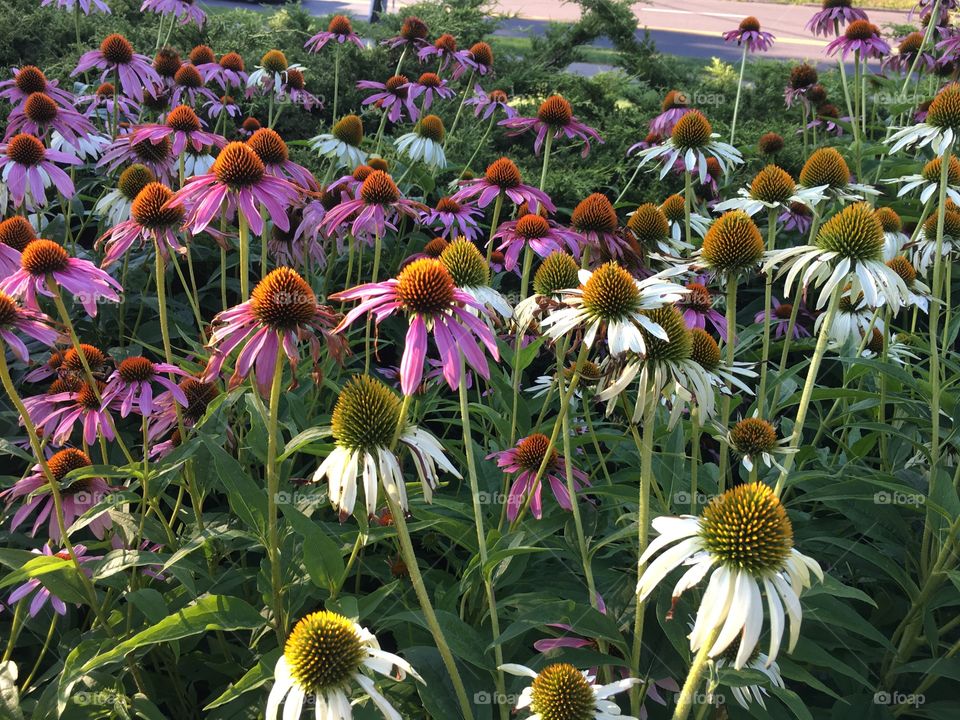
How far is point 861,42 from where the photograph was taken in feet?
14.6

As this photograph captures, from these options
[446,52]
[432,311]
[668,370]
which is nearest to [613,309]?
[668,370]

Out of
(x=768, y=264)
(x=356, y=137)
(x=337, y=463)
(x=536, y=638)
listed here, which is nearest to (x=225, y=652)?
(x=536, y=638)

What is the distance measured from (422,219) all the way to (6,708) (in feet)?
7.75

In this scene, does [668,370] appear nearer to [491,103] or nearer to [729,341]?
[729,341]

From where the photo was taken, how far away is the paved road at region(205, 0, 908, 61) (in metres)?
12.9

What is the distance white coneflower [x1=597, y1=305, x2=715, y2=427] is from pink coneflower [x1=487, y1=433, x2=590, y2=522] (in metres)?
0.42

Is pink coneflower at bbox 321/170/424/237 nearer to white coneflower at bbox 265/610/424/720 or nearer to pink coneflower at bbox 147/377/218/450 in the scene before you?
pink coneflower at bbox 147/377/218/450

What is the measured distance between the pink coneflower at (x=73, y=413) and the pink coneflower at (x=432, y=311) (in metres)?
0.88

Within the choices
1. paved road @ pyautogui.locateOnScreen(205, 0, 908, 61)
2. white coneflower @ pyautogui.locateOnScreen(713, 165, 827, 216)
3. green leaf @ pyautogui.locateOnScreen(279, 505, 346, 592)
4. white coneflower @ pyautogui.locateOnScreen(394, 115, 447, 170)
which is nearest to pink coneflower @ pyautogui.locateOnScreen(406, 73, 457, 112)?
white coneflower @ pyautogui.locateOnScreen(394, 115, 447, 170)

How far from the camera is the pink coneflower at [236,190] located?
6.58ft

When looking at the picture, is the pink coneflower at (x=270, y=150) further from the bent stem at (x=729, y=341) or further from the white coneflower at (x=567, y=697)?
the white coneflower at (x=567, y=697)

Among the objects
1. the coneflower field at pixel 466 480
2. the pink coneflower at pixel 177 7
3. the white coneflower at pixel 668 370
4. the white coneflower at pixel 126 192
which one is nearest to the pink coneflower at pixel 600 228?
the coneflower field at pixel 466 480

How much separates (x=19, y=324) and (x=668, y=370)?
128 centimetres

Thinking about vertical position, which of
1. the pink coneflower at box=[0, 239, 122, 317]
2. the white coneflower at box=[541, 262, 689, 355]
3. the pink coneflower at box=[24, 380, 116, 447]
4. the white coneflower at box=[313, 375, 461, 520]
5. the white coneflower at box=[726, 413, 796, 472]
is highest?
the white coneflower at box=[541, 262, 689, 355]
